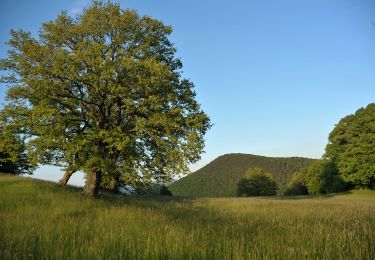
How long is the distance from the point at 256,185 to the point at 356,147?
117 ft

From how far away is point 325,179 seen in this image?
68.2 meters

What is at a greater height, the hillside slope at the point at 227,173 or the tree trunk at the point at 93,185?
the hillside slope at the point at 227,173

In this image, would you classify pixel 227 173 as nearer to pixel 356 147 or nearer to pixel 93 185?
pixel 356 147

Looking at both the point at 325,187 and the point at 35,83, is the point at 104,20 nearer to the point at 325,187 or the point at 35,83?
the point at 35,83

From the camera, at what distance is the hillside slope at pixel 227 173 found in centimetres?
13325

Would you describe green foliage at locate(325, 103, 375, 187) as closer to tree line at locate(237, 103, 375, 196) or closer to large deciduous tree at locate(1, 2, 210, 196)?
tree line at locate(237, 103, 375, 196)

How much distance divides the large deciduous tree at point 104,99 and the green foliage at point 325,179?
52471 mm

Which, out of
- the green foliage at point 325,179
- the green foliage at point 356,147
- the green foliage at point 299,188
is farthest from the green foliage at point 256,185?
the green foliage at point 356,147

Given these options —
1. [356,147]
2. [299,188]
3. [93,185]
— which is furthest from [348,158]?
[93,185]

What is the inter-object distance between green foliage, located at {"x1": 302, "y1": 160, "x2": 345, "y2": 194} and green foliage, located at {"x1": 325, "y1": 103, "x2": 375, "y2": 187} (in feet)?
6.19

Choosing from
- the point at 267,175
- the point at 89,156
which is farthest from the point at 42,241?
the point at 267,175

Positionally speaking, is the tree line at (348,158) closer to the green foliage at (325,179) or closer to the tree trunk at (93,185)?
the green foliage at (325,179)

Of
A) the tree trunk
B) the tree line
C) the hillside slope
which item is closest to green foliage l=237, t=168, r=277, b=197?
the tree line

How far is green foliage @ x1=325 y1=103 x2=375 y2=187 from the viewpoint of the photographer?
58116 millimetres
